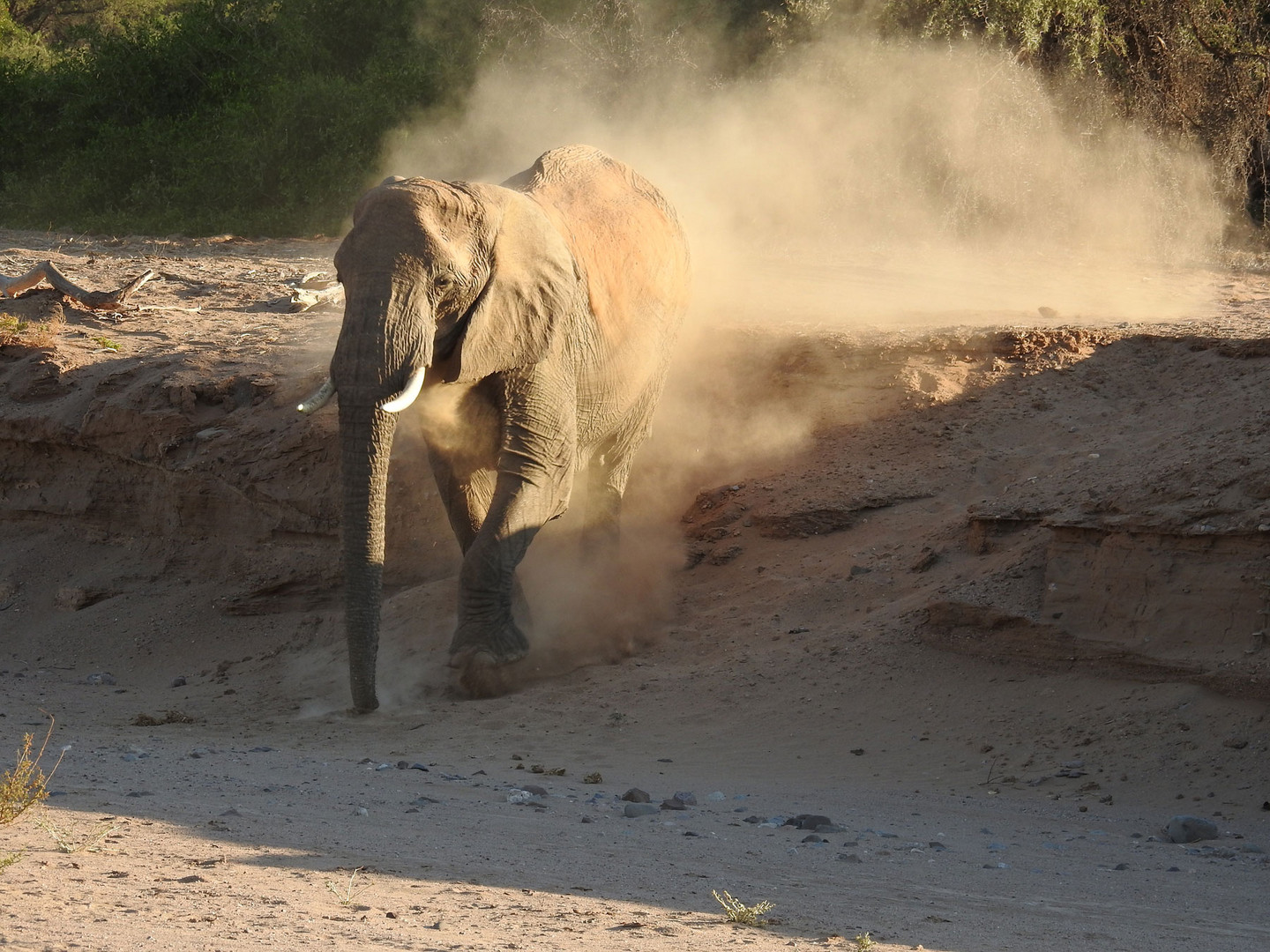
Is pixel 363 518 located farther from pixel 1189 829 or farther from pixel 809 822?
pixel 1189 829

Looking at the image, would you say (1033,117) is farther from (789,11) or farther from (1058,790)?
(1058,790)

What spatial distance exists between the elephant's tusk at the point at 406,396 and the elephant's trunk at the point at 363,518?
8cm

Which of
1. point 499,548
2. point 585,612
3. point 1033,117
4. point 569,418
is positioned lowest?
point 585,612

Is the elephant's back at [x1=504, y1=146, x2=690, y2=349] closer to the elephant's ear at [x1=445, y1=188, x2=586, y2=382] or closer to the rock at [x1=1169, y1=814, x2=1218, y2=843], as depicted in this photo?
the elephant's ear at [x1=445, y1=188, x2=586, y2=382]

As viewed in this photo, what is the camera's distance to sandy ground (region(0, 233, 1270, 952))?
3.81m

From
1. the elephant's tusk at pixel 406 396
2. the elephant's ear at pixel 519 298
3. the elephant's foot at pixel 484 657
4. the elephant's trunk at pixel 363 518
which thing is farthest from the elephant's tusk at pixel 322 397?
the elephant's foot at pixel 484 657

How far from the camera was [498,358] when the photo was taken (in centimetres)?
680

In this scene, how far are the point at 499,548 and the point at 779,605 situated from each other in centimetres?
159

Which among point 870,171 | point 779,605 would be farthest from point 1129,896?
point 870,171

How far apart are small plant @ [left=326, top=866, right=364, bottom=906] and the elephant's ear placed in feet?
11.0

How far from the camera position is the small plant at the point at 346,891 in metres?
3.50

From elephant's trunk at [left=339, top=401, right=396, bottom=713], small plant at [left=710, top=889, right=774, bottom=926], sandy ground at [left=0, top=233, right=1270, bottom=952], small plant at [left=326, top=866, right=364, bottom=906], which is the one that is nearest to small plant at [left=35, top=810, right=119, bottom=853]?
sandy ground at [left=0, top=233, right=1270, bottom=952]

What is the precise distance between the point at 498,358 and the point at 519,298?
1.00ft

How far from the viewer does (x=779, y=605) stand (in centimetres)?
762
